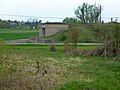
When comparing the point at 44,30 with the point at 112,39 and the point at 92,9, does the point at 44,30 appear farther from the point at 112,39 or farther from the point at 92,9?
the point at 112,39

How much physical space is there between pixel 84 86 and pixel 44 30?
55137 millimetres

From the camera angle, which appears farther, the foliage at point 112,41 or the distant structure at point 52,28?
the distant structure at point 52,28

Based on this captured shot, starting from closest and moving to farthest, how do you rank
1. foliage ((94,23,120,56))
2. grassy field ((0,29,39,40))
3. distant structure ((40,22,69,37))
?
foliage ((94,23,120,56)), distant structure ((40,22,69,37)), grassy field ((0,29,39,40))

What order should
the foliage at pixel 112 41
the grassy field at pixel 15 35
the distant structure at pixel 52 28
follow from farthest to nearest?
the grassy field at pixel 15 35
the distant structure at pixel 52 28
the foliage at pixel 112 41

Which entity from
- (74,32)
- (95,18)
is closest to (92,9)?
(95,18)

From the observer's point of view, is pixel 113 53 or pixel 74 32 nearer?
pixel 113 53

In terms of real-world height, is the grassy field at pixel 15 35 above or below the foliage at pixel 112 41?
below

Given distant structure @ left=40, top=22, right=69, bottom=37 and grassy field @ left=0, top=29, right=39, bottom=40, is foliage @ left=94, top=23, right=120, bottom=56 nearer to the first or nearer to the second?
grassy field @ left=0, top=29, right=39, bottom=40

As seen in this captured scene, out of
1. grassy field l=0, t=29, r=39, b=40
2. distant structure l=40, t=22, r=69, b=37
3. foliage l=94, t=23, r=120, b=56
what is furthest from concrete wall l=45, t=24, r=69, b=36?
foliage l=94, t=23, r=120, b=56

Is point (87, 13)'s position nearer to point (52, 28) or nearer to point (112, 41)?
point (52, 28)

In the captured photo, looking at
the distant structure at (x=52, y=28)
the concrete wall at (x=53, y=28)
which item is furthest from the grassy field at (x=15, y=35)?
the concrete wall at (x=53, y=28)

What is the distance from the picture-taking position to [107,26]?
1236 inches

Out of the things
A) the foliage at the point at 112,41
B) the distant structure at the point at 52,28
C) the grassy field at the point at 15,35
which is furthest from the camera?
the grassy field at the point at 15,35

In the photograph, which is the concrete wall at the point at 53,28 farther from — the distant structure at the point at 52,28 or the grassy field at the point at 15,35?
the grassy field at the point at 15,35
